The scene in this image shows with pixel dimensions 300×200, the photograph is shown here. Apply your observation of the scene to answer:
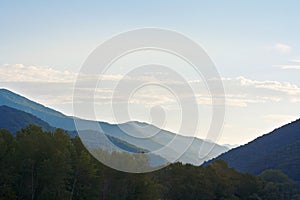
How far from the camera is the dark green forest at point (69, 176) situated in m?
67.1

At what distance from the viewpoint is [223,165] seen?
104 metres

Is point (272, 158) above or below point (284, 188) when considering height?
above

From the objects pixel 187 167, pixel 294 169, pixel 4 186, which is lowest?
pixel 4 186

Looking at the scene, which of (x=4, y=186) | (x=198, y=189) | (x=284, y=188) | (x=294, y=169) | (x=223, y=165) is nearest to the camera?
(x=4, y=186)

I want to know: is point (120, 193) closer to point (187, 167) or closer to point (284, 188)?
point (187, 167)

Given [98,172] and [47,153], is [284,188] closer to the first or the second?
[98,172]

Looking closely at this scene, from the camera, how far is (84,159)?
73188mm

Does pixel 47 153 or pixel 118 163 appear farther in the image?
pixel 118 163

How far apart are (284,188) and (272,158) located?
77879 millimetres

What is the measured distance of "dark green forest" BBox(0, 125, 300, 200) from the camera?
67125 mm

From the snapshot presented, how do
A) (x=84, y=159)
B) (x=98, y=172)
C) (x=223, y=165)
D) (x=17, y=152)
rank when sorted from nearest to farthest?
(x=17, y=152), (x=84, y=159), (x=98, y=172), (x=223, y=165)

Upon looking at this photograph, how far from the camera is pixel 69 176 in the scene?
2761 inches

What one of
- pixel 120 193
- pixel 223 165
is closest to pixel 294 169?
pixel 223 165

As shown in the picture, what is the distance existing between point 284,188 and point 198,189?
37206mm
